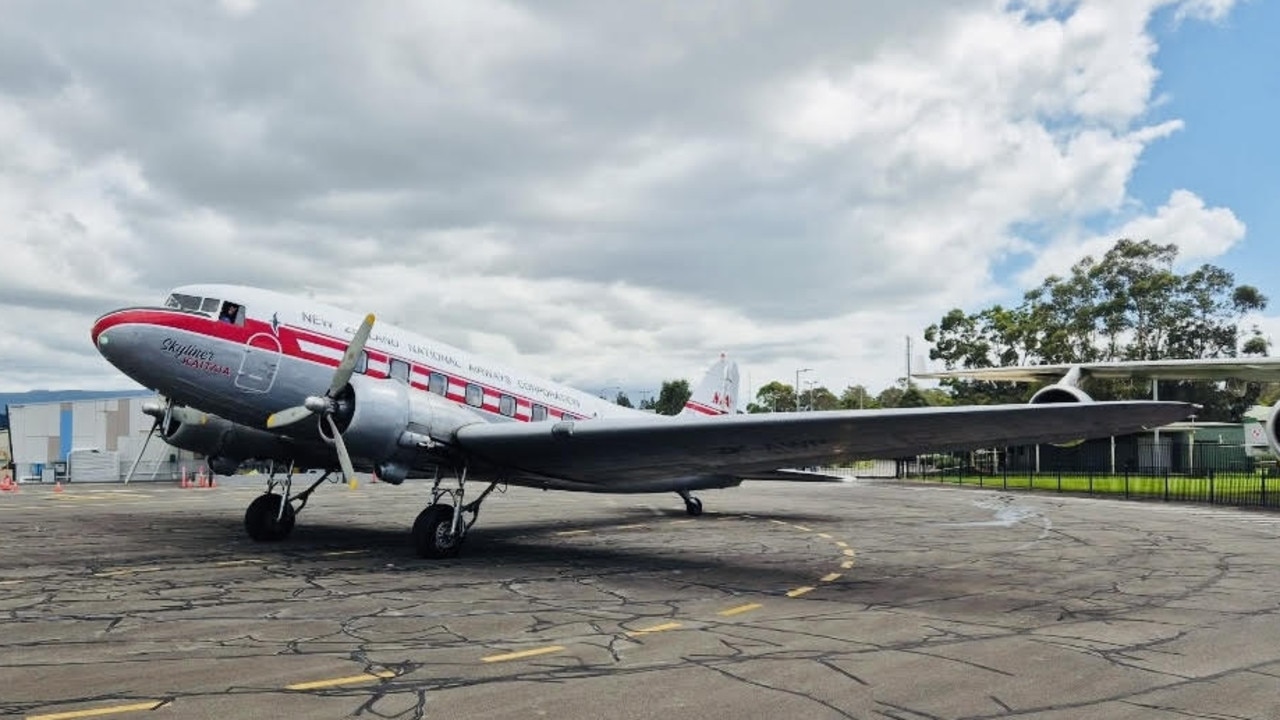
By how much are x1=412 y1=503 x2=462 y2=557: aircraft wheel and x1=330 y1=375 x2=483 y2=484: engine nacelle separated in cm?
81

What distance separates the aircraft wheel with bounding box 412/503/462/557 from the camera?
13.9m

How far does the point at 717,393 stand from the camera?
2536 centimetres

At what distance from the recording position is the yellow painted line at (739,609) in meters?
9.55

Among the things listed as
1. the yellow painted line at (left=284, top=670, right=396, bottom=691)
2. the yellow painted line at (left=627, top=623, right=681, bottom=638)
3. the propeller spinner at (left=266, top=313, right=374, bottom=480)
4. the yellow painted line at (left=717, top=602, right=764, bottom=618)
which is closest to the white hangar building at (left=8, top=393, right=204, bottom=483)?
the propeller spinner at (left=266, top=313, right=374, bottom=480)

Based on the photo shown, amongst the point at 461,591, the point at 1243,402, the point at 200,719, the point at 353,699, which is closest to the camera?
the point at 200,719

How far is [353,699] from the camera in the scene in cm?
600

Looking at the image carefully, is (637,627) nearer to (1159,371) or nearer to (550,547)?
(550,547)

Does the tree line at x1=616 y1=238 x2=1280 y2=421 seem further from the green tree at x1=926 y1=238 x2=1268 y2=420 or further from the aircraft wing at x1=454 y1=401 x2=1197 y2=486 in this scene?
the aircraft wing at x1=454 y1=401 x2=1197 y2=486

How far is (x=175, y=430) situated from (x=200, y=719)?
12.8 m

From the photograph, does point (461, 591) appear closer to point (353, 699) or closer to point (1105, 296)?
point (353, 699)

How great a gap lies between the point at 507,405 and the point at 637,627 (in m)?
8.44

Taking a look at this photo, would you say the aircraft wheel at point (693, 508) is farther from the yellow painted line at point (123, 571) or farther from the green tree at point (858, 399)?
the green tree at point (858, 399)

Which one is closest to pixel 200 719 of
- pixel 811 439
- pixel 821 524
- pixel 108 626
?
pixel 108 626

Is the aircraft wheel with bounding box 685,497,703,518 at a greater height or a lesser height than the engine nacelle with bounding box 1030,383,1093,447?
lesser
